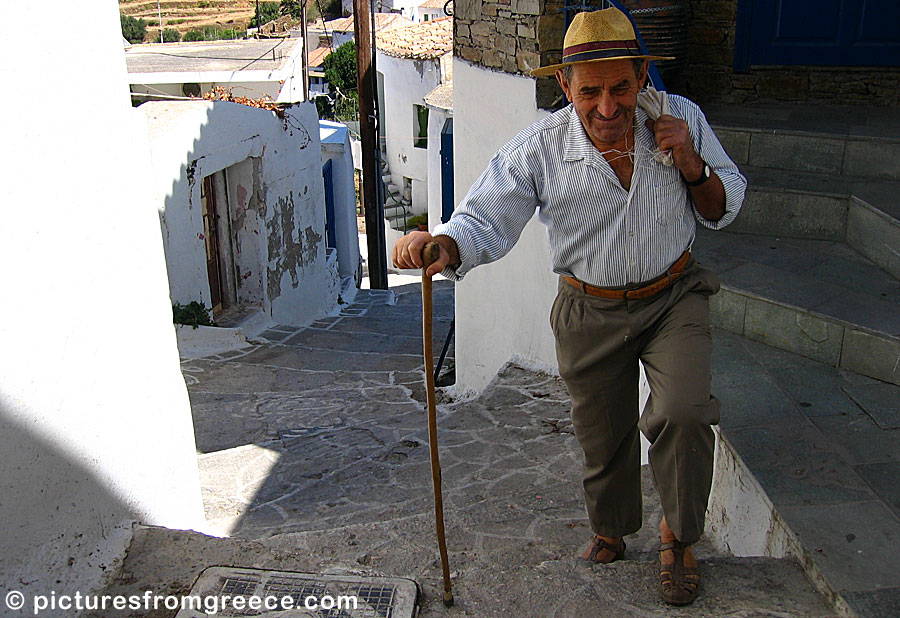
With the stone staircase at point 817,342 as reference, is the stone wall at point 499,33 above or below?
above

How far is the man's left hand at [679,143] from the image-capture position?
2.47 m

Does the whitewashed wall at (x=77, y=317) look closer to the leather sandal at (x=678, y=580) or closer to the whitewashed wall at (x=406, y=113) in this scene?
the leather sandal at (x=678, y=580)

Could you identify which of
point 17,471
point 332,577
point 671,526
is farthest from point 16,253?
point 671,526

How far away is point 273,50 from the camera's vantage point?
72.7ft

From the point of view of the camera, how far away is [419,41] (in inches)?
931

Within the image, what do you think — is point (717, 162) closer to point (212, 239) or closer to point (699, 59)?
point (699, 59)

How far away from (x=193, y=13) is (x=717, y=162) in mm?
68066

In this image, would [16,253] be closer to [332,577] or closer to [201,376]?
[332,577]

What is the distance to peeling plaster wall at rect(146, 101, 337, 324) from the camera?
330 inches

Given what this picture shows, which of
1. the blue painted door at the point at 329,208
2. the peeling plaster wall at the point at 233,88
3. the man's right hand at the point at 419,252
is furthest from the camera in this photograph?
the peeling plaster wall at the point at 233,88

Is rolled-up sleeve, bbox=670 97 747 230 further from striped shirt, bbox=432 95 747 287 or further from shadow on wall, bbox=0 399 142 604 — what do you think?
shadow on wall, bbox=0 399 142 604

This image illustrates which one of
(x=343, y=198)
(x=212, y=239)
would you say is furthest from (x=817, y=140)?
(x=343, y=198)

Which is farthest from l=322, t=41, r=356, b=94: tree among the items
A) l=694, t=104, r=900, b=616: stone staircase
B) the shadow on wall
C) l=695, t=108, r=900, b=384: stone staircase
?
the shadow on wall

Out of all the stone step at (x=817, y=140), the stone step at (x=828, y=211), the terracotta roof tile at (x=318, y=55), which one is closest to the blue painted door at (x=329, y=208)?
the stone step at (x=817, y=140)
